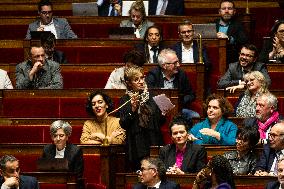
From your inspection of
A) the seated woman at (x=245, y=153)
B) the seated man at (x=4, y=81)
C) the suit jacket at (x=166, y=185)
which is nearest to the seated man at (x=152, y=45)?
the seated man at (x=4, y=81)

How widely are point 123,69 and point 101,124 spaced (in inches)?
20.0

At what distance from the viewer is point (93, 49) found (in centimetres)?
661

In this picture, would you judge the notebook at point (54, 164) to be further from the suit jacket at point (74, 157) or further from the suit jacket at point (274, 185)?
the suit jacket at point (274, 185)

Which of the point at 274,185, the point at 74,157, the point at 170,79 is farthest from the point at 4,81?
the point at 274,185

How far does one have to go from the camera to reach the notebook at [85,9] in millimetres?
7125

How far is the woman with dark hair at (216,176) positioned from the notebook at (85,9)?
2550mm

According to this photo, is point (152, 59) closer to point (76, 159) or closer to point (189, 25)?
point (189, 25)

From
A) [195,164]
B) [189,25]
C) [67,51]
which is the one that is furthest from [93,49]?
[195,164]

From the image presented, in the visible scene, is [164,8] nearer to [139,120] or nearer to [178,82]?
[178,82]

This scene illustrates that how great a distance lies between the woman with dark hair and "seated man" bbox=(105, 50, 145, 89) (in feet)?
3.85

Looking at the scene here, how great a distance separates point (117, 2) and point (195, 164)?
241cm

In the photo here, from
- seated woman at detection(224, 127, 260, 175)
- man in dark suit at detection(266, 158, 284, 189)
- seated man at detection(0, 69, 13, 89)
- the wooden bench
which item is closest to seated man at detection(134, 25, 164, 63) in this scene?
seated man at detection(0, 69, 13, 89)

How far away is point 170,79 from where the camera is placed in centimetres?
593

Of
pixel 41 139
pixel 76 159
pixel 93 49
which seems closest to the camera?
pixel 76 159
